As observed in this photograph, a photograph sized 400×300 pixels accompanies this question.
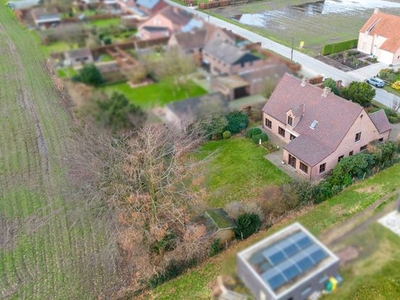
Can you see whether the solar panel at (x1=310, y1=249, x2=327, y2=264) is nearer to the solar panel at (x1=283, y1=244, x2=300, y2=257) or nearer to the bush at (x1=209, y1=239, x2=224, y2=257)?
the solar panel at (x1=283, y1=244, x2=300, y2=257)

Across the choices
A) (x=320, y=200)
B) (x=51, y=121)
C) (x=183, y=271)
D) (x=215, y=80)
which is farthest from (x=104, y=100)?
(x=51, y=121)

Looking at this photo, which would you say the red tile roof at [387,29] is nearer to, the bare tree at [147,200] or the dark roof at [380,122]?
the dark roof at [380,122]

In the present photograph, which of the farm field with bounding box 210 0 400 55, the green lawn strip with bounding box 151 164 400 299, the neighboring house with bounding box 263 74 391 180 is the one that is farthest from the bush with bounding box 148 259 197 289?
the farm field with bounding box 210 0 400 55

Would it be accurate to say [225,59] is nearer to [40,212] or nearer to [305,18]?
[40,212]

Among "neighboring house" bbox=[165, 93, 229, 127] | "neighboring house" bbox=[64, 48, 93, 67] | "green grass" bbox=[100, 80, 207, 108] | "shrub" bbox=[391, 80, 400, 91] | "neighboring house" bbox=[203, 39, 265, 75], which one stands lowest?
"shrub" bbox=[391, 80, 400, 91]

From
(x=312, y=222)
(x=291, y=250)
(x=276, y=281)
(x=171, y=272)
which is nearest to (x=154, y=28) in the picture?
(x=276, y=281)

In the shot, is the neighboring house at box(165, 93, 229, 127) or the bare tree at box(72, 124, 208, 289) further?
the bare tree at box(72, 124, 208, 289)

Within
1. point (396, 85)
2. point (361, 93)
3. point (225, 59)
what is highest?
point (225, 59)
